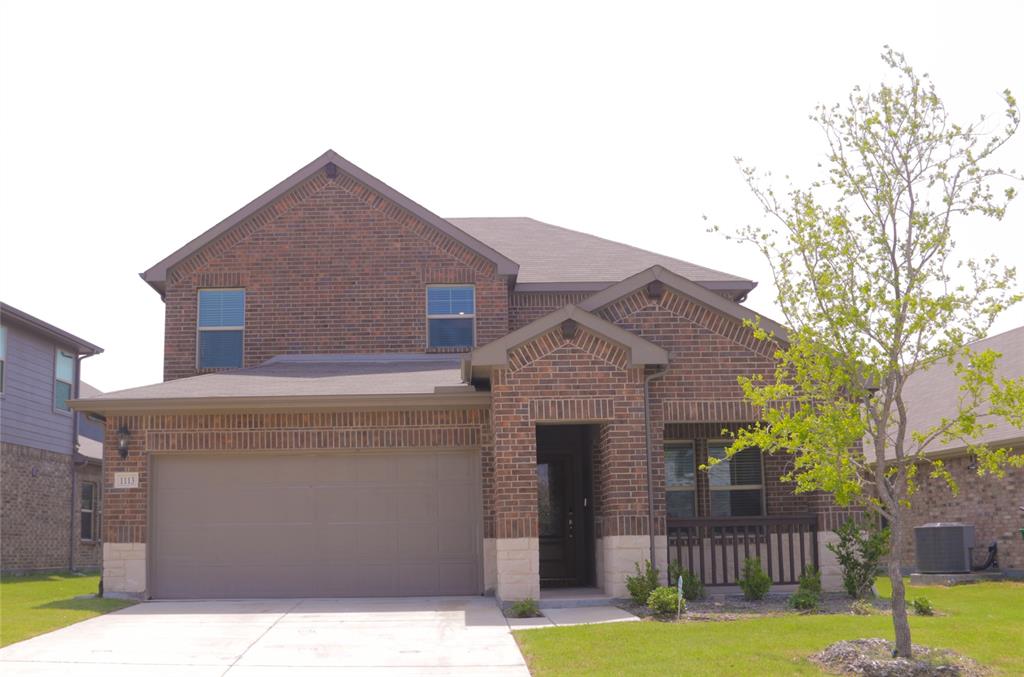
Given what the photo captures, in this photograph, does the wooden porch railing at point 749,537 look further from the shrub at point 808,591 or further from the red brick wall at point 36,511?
the red brick wall at point 36,511

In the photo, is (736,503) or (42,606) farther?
(736,503)

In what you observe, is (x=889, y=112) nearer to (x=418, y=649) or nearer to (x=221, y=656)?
(x=418, y=649)

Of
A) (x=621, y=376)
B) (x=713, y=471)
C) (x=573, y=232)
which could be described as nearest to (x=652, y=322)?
(x=621, y=376)

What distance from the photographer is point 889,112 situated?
10633mm

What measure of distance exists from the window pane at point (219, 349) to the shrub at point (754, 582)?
A: 10.3 metres

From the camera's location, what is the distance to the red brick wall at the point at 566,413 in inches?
598

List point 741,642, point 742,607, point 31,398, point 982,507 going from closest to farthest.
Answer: point 741,642
point 742,607
point 982,507
point 31,398

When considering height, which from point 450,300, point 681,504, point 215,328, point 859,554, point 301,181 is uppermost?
point 301,181

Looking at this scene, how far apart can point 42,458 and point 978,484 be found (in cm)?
2079

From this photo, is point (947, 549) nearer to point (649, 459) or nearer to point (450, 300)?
point (649, 459)

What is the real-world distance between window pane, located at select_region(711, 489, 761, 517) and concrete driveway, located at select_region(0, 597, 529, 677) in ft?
17.9

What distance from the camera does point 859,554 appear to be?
1537 cm

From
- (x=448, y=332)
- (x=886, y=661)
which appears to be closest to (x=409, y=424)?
(x=448, y=332)

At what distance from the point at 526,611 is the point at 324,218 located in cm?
976
